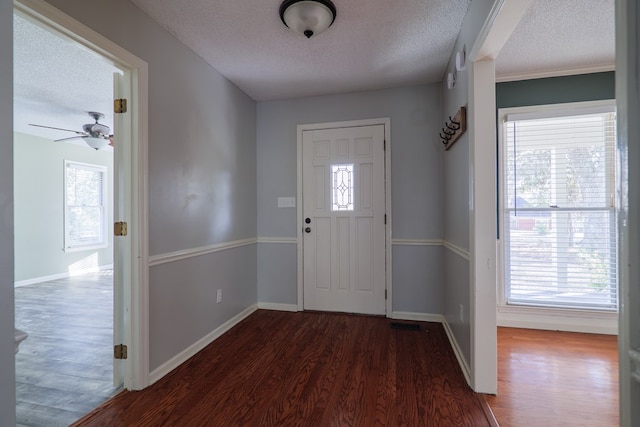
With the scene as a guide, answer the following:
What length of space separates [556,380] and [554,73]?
8.29 feet

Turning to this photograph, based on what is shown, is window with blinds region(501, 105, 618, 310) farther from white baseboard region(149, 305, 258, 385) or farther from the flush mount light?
white baseboard region(149, 305, 258, 385)

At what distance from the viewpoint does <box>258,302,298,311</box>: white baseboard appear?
3.31 metres

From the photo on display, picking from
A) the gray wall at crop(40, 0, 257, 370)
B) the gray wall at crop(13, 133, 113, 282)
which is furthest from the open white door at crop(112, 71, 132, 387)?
the gray wall at crop(13, 133, 113, 282)

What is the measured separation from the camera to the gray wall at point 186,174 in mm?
1919

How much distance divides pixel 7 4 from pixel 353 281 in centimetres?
298

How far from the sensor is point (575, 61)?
97.8 inches

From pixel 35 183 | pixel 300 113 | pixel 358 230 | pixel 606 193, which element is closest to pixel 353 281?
pixel 358 230

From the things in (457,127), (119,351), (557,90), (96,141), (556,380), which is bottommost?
(556,380)

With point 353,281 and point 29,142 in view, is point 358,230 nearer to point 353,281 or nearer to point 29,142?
point 353,281

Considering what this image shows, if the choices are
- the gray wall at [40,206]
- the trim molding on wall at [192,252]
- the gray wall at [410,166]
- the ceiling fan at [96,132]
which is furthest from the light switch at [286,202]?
the gray wall at [40,206]

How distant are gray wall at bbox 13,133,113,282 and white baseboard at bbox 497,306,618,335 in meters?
6.50

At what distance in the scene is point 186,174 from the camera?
228cm

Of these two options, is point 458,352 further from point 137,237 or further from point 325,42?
point 325,42

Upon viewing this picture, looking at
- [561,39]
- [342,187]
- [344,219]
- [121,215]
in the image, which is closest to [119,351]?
[121,215]
